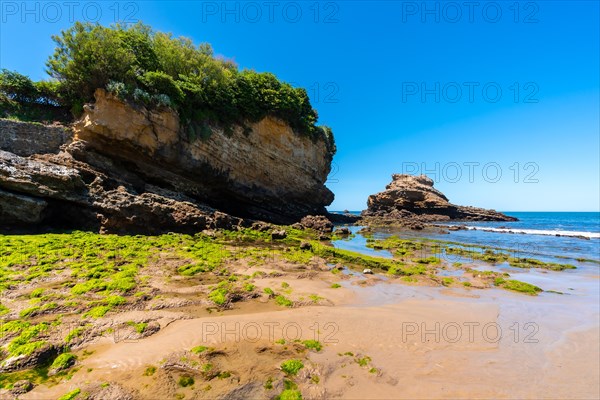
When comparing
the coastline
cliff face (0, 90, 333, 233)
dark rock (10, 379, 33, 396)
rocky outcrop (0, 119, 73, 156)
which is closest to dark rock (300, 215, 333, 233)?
cliff face (0, 90, 333, 233)

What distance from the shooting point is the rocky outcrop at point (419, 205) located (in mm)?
58906

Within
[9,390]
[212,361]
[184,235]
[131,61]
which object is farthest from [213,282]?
[131,61]

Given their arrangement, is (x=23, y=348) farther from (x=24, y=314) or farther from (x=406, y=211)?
(x=406, y=211)

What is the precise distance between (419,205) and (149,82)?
57.6 m

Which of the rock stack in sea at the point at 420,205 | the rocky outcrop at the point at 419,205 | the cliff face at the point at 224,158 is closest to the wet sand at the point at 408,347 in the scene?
the cliff face at the point at 224,158

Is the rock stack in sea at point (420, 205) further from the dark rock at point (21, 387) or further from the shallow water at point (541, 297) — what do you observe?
the dark rock at point (21, 387)

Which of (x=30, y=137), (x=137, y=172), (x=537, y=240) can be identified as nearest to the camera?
(x=30, y=137)

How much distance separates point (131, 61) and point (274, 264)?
1957 centimetres

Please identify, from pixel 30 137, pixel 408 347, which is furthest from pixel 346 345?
pixel 30 137

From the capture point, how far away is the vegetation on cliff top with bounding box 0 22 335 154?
62.2 ft

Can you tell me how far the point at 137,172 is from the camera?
21.7 m

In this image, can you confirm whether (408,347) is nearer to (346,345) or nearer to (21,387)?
(346,345)

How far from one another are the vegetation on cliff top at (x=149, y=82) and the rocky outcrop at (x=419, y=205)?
38969mm

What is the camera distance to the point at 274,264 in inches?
477
